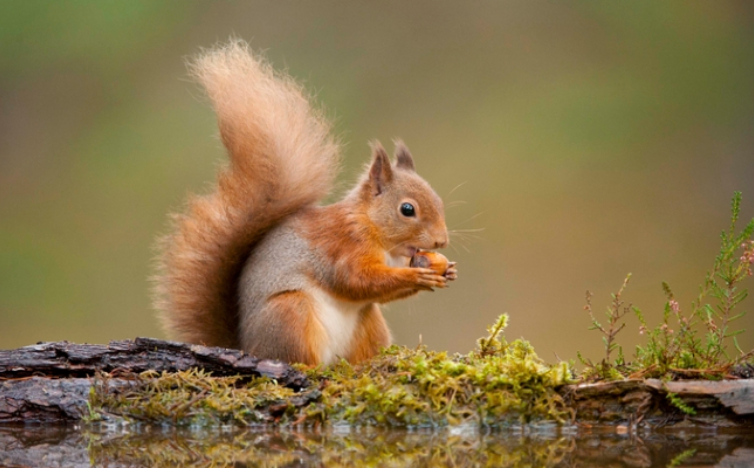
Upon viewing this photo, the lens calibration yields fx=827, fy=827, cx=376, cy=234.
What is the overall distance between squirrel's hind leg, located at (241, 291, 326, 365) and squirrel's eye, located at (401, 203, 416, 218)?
1.35 ft

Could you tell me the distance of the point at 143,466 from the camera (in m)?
1.45

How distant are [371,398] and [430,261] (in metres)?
0.65

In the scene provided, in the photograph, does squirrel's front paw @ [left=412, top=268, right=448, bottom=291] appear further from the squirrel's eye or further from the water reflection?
the water reflection

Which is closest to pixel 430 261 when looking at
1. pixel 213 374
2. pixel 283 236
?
pixel 283 236

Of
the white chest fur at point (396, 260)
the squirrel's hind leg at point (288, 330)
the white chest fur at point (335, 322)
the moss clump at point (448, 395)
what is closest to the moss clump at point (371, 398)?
the moss clump at point (448, 395)

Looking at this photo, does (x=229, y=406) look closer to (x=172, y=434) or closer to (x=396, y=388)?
(x=172, y=434)

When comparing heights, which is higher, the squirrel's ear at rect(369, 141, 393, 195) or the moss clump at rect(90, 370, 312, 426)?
the squirrel's ear at rect(369, 141, 393, 195)

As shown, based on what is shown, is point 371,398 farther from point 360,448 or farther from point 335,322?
point 335,322

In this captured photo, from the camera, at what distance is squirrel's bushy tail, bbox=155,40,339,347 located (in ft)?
8.02

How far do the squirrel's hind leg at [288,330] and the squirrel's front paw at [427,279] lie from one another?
0.31 m

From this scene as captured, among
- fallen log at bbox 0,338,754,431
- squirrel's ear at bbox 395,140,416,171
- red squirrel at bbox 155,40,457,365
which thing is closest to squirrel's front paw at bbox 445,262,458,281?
red squirrel at bbox 155,40,457,365

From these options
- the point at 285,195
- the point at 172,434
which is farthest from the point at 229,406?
the point at 285,195

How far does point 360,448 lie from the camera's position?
1636 millimetres

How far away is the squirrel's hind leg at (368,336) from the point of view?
2.51 m
